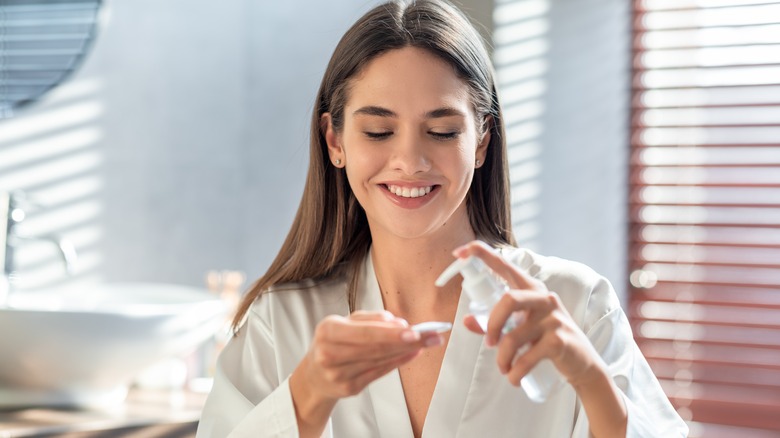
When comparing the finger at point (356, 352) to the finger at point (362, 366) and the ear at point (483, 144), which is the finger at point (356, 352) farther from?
the ear at point (483, 144)

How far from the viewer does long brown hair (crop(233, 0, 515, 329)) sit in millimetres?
1459

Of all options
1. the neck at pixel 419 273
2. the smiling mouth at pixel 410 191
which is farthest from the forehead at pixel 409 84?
the neck at pixel 419 273

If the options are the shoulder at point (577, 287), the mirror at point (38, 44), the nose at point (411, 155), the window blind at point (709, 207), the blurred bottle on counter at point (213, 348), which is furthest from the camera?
the window blind at point (709, 207)

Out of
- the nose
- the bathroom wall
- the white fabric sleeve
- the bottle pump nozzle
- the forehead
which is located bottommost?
the white fabric sleeve

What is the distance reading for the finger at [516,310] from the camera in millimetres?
1023

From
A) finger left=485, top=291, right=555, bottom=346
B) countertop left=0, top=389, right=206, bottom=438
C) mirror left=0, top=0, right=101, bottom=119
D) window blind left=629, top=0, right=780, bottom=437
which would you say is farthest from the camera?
window blind left=629, top=0, right=780, bottom=437

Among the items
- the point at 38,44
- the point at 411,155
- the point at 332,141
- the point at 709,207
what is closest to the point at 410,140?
the point at 411,155

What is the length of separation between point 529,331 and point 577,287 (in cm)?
48

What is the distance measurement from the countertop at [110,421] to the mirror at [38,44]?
0.92 m

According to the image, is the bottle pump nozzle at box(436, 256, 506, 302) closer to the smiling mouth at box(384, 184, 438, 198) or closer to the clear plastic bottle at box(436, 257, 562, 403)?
the clear plastic bottle at box(436, 257, 562, 403)

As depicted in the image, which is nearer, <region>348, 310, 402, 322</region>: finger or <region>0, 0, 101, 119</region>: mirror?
<region>348, 310, 402, 322</region>: finger

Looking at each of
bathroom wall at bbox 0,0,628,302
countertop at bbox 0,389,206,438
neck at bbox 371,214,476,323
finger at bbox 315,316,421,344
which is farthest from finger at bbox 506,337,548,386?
bathroom wall at bbox 0,0,628,302

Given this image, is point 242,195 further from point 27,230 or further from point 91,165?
point 27,230

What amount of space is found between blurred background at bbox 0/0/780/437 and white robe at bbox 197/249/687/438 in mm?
961
